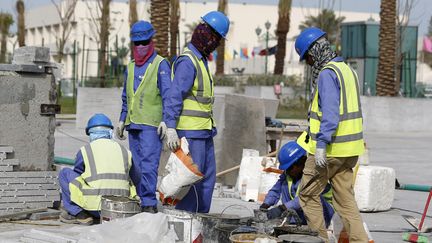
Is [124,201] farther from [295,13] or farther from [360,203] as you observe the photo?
[295,13]

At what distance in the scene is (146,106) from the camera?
938cm

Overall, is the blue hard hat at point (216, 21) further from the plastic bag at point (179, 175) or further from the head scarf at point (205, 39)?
the plastic bag at point (179, 175)

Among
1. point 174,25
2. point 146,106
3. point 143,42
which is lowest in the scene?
point 146,106

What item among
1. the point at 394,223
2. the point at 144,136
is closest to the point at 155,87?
the point at 144,136

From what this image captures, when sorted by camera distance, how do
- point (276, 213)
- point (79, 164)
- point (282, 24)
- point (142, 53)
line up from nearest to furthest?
1. point (276, 213)
2. point (79, 164)
3. point (142, 53)
4. point (282, 24)

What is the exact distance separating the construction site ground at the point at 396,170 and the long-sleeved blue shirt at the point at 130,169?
522 mm

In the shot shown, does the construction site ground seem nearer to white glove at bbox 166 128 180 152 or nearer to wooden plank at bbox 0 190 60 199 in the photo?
wooden plank at bbox 0 190 60 199

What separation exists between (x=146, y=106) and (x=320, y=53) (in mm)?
2207

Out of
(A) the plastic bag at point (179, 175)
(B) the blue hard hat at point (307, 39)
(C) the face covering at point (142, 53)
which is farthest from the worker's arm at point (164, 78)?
(B) the blue hard hat at point (307, 39)

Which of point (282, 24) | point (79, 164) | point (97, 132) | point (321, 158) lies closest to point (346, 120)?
point (321, 158)

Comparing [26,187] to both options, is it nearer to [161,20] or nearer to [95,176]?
[95,176]

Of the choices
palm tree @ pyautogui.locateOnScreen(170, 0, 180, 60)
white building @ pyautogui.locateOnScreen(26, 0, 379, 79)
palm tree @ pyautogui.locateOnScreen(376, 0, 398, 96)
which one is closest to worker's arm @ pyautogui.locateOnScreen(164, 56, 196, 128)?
palm tree @ pyautogui.locateOnScreen(376, 0, 398, 96)

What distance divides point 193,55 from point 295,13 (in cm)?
9630

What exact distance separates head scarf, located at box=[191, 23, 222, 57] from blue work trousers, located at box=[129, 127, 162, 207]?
3.59 ft
